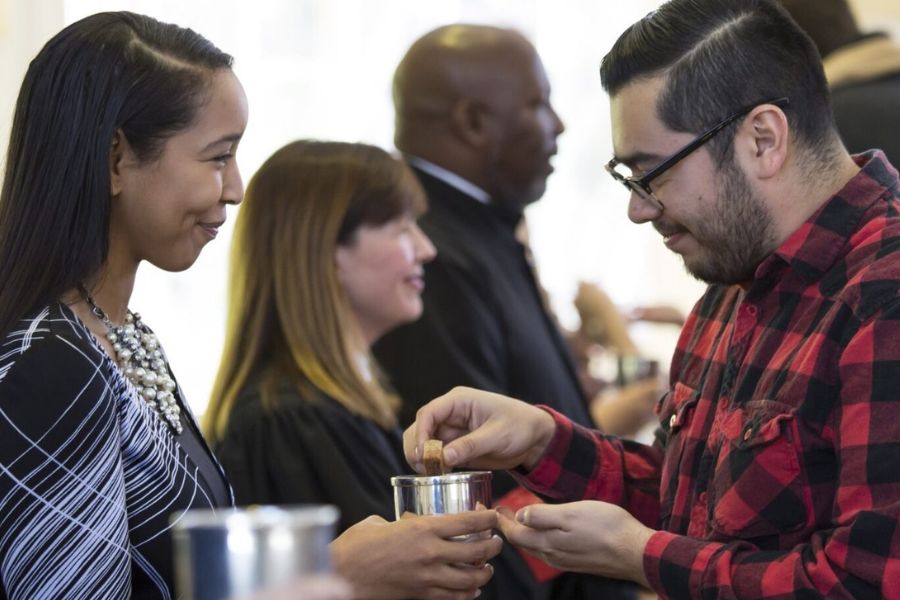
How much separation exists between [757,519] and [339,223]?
1336mm

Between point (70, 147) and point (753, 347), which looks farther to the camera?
point (753, 347)

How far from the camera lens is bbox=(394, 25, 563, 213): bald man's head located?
11.0 feet

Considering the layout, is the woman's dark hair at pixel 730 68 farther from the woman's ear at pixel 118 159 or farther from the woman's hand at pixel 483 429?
the woman's ear at pixel 118 159

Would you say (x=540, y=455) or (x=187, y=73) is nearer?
(x=187, y=73)

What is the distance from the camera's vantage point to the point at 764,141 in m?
1.62

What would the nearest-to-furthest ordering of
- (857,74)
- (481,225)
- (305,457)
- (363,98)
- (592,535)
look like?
(592,535), (305,457), (857,74), (481,225), (363,98)

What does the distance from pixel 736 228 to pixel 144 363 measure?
794 millimetres

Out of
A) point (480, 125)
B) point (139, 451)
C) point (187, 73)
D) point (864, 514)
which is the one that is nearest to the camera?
point (864, 514)

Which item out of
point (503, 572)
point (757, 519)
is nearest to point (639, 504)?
point (757, 519)

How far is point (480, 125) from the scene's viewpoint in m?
3.36

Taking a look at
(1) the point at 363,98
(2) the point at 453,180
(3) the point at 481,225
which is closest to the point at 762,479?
(3) the point at 481,225

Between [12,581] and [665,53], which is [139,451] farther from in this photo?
[665,53]

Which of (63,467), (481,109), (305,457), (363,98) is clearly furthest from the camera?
(363,98)

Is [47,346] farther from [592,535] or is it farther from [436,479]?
[592,535]
